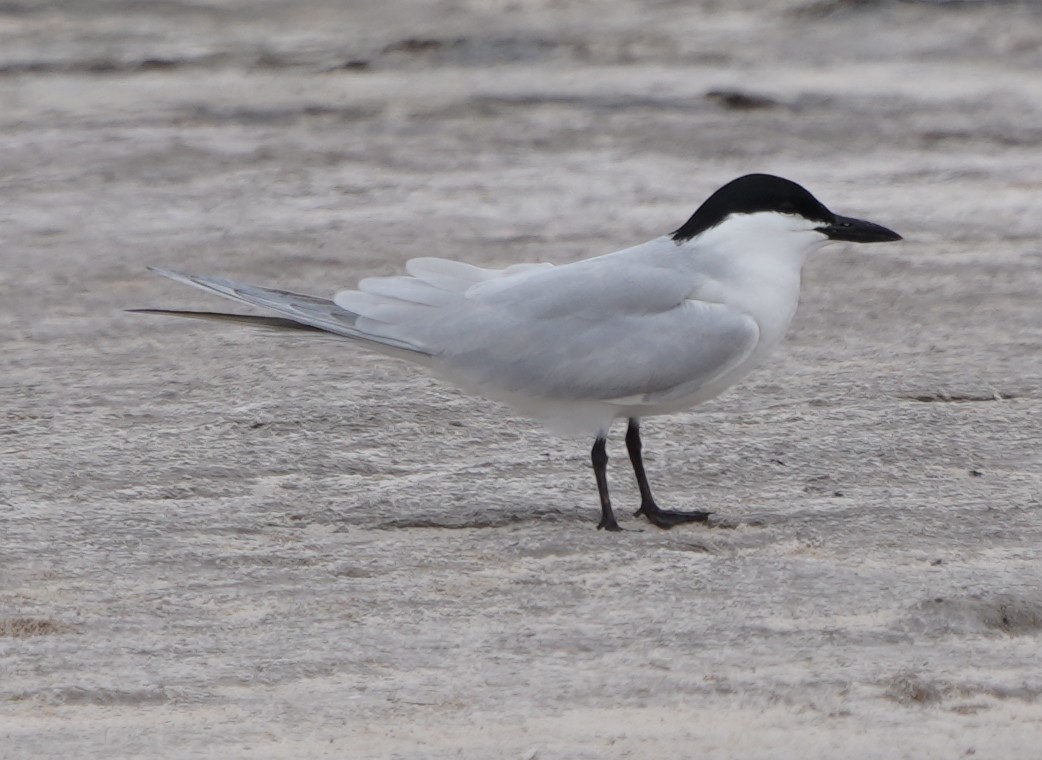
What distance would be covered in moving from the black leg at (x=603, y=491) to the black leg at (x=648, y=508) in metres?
0.09

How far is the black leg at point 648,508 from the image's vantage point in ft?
16.2

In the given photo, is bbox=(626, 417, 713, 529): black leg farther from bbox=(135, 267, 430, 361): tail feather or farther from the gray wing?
bbox=(135, 267, 430, 361): tail feather

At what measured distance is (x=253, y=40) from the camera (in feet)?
40.6

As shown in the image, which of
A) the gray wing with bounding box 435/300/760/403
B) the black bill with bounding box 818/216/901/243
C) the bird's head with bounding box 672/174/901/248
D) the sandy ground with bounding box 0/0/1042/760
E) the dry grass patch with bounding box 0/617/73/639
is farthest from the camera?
the black bill with bounding box 818/216/901/243

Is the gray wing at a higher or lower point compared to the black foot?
higher

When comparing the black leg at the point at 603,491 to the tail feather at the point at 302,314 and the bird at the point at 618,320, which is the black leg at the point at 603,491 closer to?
the bird at the point at 618,320

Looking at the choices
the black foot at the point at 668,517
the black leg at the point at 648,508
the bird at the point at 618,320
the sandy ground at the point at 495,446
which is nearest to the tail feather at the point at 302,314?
the bird at the point at 618,320

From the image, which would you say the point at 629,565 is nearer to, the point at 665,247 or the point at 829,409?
the point at 665,247

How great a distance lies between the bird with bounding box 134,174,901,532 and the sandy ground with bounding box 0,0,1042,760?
1.03 ft

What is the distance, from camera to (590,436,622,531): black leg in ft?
16.0

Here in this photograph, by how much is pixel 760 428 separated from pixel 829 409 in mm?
314

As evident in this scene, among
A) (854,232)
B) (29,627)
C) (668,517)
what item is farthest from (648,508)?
(29,627)

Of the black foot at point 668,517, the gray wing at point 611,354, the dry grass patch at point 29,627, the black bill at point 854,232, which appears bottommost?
the dry grass patch at point 29,627

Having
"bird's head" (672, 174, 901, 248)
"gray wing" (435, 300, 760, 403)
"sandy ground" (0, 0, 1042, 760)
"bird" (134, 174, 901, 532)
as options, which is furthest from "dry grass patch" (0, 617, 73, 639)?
"bird's head" (672, 174, 901, 248)
